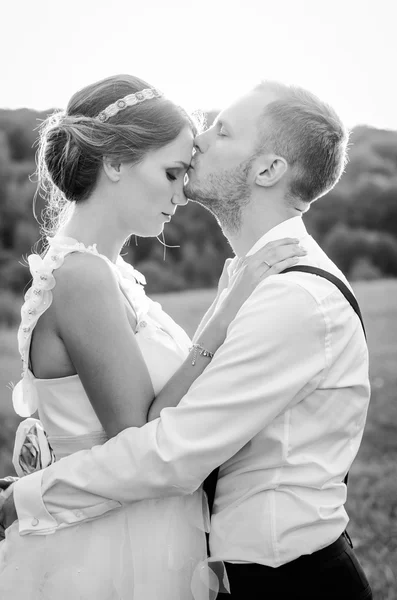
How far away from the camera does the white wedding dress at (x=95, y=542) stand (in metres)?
2.31

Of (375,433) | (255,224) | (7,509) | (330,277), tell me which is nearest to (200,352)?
(330,277)

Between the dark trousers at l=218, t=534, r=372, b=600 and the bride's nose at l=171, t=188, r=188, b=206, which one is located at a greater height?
the bride's nose at l=171, t=188, r=188, b=206

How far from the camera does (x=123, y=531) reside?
7.80ft

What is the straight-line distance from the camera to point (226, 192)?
2.72 m

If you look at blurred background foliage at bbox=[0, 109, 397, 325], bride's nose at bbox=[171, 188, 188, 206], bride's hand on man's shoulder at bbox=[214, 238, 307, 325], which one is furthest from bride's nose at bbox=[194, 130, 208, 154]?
blurred background foliage at bbox=[0, 109, 397, 325]

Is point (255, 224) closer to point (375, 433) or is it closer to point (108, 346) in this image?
point (108, 346)

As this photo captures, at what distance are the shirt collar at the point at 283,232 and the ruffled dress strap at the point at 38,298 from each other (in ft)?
1.60

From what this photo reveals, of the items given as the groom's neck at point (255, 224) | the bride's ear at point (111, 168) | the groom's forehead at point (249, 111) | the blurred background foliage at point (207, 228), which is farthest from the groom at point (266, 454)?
the blurred background foliage at point (207, 228)

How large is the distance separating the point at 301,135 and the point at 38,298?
44.4 inches

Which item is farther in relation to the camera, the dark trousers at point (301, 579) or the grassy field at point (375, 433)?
the grassy field at point (375, 433)

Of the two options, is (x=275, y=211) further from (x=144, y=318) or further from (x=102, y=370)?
(x=102, y=370)

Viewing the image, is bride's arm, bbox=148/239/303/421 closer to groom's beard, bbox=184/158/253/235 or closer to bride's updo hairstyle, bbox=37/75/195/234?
groom's beard, bbox=184/158/253/235

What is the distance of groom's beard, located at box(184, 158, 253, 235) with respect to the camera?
2.70 meters

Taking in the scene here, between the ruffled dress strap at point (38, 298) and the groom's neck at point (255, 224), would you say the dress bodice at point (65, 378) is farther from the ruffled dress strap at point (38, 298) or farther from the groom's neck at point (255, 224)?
the groom's neck at point (255, 224)
